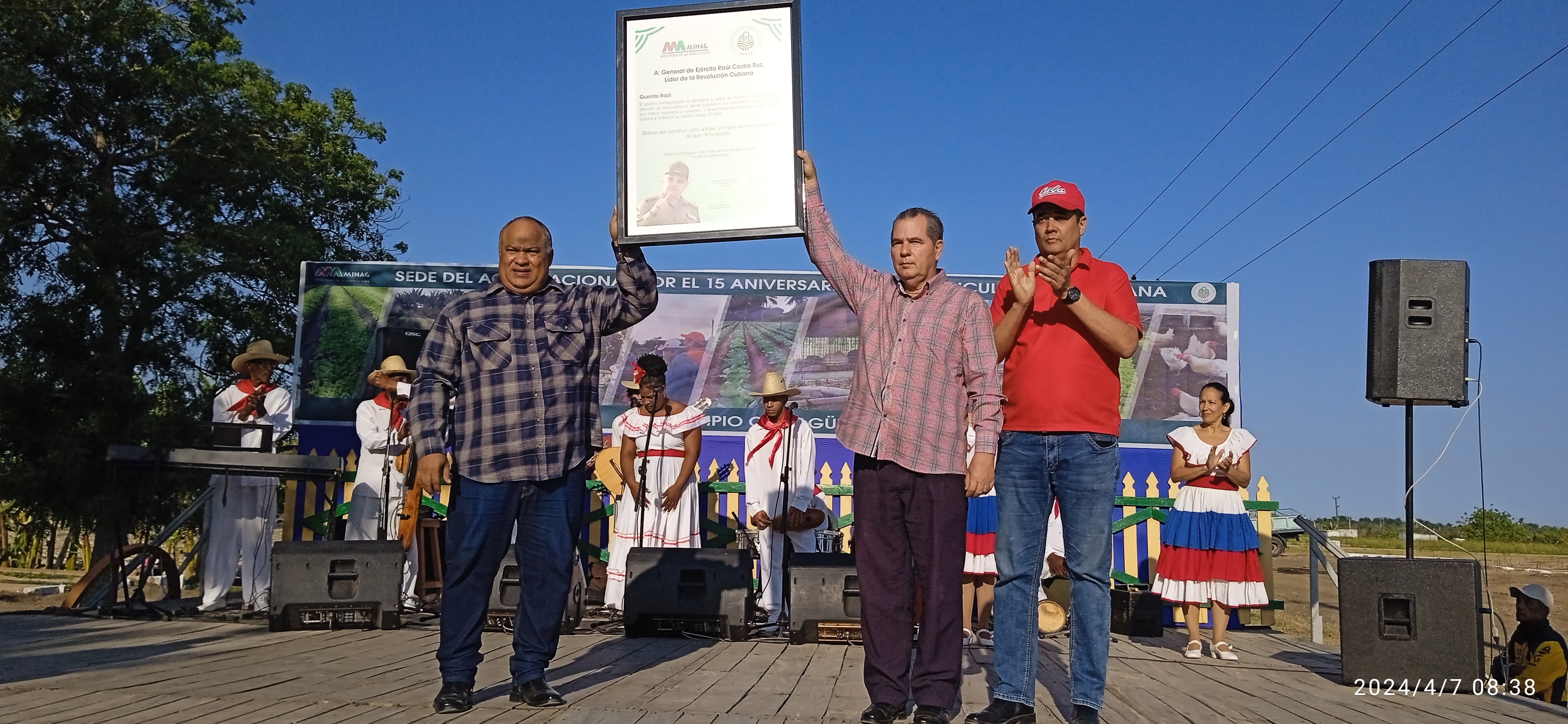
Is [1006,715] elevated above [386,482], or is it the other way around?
[386,482]

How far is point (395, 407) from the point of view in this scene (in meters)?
9.60

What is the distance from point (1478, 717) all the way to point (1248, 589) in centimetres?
272

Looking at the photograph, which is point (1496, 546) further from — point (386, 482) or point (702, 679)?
point (702, 679)

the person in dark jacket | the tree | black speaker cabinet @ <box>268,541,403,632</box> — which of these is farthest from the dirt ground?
the tree

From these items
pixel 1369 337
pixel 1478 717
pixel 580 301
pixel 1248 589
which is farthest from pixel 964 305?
pixel 1248 589

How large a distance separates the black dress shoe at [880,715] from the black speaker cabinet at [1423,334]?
3779mm

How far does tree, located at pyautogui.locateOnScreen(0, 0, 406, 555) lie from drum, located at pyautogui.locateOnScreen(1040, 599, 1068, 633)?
11.4 m

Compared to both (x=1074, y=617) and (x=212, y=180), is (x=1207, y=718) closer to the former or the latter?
(x=1074, y=617)

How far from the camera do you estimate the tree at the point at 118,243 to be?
52.3ft

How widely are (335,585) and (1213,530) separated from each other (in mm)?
5739

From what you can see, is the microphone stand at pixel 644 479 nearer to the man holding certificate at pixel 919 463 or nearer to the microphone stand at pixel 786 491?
the microphone stand at pixel 786 491

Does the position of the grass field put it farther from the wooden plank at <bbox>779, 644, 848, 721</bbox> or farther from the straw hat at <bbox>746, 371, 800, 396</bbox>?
the wooden plank at <bbox>779, 644, 848, 721</bbox>

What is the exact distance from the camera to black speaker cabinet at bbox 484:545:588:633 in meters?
7.65

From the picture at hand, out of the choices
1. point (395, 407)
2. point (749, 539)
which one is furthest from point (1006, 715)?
point (395, 407)
